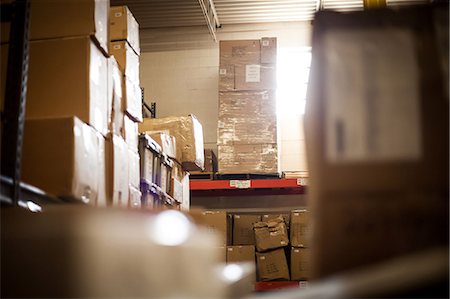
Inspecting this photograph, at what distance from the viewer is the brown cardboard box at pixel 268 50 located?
7.52 meters

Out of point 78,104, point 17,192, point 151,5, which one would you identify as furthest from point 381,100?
point 151,5

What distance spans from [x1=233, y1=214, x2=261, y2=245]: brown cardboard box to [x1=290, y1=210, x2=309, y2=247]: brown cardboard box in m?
0.49

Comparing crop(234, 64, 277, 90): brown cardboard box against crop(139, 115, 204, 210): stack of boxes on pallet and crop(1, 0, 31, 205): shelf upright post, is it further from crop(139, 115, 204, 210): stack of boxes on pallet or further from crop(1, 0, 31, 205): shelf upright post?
crop(1, 0, 31, 205): shelf upright post

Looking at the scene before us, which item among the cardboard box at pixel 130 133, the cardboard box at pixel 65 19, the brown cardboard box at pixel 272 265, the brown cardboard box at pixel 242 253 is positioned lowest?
the brown cardboard box at pixel 272 265

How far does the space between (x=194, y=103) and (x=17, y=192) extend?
6.59m

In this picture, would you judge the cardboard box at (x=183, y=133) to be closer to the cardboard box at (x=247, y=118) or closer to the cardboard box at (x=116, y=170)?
the cardboard box at (x=247, y=118)

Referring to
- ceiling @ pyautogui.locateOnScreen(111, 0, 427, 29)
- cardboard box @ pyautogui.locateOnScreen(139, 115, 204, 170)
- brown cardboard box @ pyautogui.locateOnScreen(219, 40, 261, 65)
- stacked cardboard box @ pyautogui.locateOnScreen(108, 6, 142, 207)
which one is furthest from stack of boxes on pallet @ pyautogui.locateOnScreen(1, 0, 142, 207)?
ceiling @ pyautogui.locateOnScreen(111, 0, 427, 29)

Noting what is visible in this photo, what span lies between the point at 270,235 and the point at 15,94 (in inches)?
204

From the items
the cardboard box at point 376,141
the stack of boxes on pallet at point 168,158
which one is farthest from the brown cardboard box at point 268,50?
the cardboard box at point 376,141

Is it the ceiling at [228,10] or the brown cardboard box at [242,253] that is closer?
the brown cardboard box at [242,253]

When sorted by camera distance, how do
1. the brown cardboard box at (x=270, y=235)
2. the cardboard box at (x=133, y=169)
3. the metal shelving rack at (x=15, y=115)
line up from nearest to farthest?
the metal shelving rack at (x=15, y=115), the cardboard box at (x=133, y=169), the brown cardboard box at (x=270, y=235)

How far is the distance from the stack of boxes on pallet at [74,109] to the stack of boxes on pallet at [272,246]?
357 centimetres

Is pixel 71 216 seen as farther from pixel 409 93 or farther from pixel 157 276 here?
pixel 409 93

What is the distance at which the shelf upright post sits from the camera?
7.21ft
